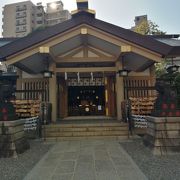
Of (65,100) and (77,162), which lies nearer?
(77,162)

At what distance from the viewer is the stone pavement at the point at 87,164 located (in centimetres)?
447

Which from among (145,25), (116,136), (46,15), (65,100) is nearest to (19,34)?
(46,15)

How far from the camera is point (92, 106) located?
1583 centimetres

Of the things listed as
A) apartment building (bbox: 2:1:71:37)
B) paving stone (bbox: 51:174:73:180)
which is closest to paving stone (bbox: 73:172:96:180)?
paving stone (bbox: 51:174:73:180)

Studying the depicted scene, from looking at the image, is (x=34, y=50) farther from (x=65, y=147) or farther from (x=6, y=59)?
(x=65, y=147)

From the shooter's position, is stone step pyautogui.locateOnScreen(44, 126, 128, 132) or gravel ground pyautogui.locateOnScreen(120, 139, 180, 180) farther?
stone step pyautogui.locateOnScreen(44, 126, 128, 132)

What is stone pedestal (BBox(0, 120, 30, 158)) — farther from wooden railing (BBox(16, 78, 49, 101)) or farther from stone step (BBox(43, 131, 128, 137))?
wooden railing (BBox(16, 78, 49, 101))

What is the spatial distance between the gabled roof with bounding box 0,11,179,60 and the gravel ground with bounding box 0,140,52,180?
13.5 ft

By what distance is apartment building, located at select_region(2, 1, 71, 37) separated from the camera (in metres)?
74.6

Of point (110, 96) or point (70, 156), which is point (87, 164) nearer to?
point (70, 156)

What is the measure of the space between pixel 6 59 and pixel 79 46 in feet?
13.1

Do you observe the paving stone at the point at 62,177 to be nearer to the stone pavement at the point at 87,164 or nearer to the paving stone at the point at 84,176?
the stone pavement at the point at 87,164

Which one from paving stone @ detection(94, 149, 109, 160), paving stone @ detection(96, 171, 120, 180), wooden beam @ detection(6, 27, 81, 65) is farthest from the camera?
wooden beam @ detection(6, 27, 81, 65)

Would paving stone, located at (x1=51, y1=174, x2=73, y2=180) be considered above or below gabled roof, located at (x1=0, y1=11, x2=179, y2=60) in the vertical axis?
below
